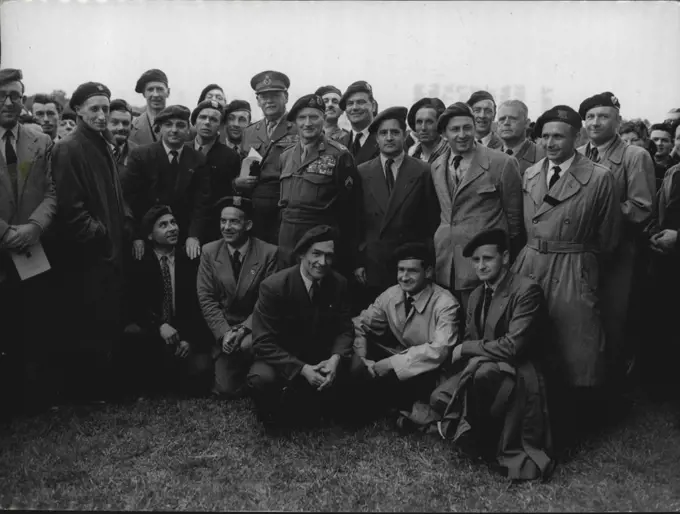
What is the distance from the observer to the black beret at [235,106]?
695 cm

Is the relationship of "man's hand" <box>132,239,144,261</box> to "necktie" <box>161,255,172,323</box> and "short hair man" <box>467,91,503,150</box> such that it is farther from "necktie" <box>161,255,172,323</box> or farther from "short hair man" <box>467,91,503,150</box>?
"short hair man" <box>467,91,503,150</box>

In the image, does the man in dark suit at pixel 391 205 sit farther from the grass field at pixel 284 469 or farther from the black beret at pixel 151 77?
the black beret at pixel 151 77

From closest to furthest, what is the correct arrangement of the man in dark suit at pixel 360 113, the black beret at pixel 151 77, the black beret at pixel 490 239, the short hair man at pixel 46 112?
the black beret at pixel 490 239 < the man in dark suit at pixel 360 113 < the black beret at pixel 151 77 < the short hair man at pixel 46 112

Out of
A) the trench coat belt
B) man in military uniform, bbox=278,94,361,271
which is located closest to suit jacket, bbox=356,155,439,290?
man in military uniform, bbox=278,94,361,271

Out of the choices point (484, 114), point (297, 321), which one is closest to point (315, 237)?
point (297, 321)

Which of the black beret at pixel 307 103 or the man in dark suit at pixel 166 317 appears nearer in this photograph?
the black beret at pixel 307 103

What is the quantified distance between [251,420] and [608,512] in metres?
2.56

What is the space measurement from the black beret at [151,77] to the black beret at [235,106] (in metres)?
0.67

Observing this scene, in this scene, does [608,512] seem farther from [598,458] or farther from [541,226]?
[541,226]

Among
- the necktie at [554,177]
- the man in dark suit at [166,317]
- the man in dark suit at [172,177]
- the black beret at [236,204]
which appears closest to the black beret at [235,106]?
the man in dark suit at [172,177]

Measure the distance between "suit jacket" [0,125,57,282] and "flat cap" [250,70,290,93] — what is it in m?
2.08

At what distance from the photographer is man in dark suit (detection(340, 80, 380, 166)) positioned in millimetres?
6316

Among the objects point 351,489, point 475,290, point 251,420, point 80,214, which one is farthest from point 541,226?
point 80,214

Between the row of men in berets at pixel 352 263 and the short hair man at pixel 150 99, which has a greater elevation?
the short hair man at pixel 150 99
